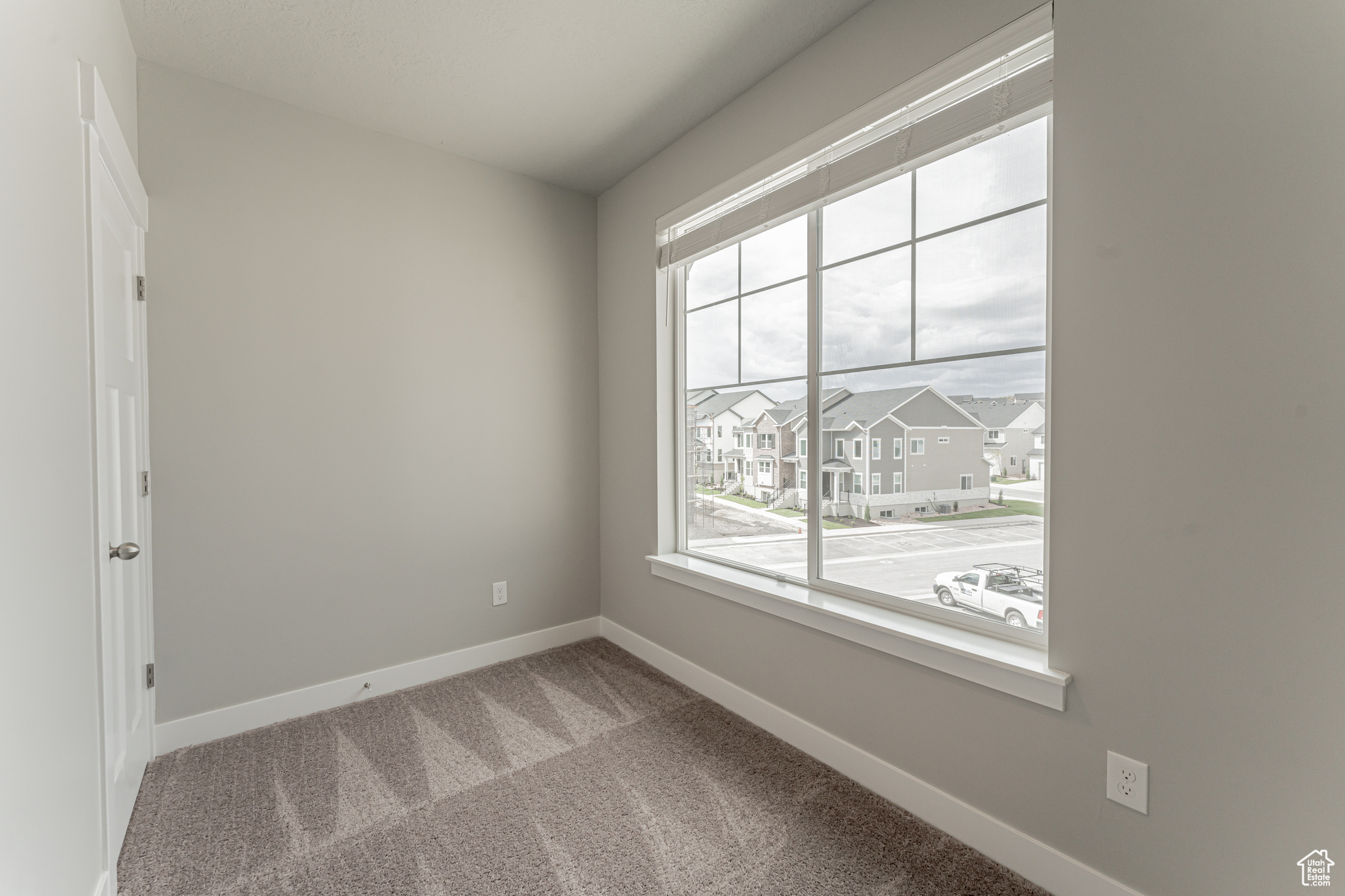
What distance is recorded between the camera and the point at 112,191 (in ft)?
5.80

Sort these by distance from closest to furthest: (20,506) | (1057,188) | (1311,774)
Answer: (20,506), (1311,774), (1057,188)

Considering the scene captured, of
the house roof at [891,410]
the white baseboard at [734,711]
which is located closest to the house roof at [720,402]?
the house roof at [891,410]

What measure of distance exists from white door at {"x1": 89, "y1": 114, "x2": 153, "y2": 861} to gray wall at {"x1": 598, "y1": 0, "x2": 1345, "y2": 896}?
244cm

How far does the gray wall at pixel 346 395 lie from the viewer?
7.55 ft

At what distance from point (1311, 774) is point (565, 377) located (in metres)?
3.14

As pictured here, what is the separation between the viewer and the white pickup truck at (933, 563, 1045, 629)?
5.52 ft

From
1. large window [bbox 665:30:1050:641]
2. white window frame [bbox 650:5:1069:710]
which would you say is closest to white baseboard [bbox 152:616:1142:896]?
white window frame [bbox 650:5:1069:710]

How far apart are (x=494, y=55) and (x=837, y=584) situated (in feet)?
8.03

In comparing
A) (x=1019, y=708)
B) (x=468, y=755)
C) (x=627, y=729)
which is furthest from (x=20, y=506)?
Result: (x=1019, y=708)

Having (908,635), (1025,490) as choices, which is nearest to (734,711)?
(908,635)

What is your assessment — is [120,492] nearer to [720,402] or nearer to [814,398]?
[720,402]

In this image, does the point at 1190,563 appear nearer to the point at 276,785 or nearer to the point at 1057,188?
the point at 1057,188

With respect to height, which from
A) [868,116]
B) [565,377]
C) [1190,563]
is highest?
[868,116]

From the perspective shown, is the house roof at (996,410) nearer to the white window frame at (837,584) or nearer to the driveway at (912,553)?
the white window frame at (837,584)
